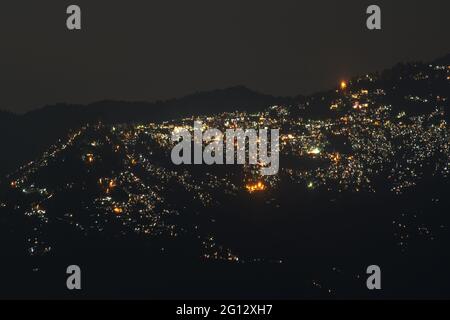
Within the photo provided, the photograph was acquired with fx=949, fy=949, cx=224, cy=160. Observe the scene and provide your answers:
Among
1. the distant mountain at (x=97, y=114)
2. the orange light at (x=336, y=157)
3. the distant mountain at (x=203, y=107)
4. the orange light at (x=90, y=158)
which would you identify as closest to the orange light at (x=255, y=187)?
the orange light at (x=336, y=157)

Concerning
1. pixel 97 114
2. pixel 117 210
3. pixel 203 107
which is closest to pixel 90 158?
pixel 117 210

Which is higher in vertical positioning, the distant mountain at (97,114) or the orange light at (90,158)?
the distant mountain at (97,114)

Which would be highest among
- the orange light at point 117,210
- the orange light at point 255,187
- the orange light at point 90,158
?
the orange light at point 90,158

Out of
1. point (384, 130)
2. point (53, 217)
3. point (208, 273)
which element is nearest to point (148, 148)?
point (53, 217)

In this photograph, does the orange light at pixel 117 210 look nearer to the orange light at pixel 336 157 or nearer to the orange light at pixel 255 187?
the orange light at pixel 255 187

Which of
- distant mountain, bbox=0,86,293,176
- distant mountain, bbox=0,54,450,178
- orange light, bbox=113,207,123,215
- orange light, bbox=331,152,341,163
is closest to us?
orange light, bbox=113,207,123,215

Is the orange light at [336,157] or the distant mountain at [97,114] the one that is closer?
the orange light at [336,157]

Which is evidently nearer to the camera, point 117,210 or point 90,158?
point 117,210

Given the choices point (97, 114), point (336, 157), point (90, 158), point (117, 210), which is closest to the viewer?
point (117, 210)

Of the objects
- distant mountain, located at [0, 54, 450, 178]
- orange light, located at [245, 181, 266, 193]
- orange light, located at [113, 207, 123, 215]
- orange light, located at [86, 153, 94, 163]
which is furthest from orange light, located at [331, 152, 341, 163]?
orange light, located at [86, 153, 94, 163]

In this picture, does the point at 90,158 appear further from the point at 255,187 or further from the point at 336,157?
the point at 336,157

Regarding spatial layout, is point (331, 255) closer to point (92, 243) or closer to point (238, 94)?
point (92, 243)

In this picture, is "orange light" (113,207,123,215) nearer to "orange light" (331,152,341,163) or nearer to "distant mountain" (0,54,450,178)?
"distant mountain" (0,54,450,178)
